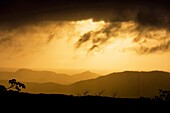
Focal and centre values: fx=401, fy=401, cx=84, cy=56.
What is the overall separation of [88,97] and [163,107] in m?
4.06

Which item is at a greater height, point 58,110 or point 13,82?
point 13,82

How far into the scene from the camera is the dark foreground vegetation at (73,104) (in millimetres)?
19266

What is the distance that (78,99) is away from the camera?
21.2 m

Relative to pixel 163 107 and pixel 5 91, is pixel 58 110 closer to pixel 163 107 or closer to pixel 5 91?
pixel 5 91

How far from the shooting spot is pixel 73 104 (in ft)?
66.5

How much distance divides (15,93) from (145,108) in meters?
6.96

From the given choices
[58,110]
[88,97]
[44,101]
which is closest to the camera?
[58,110]

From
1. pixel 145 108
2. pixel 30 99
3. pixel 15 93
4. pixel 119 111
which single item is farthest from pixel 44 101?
pixel 145 108

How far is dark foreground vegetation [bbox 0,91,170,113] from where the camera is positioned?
63.2 feet

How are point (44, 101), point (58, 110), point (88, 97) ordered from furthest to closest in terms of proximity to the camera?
point (88, 97)
point (44, 101)
point (58, 110)

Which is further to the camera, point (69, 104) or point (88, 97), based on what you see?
point (88, 97)

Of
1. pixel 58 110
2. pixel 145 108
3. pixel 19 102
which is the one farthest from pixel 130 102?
pixel 19 102

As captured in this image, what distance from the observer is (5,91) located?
70.5ft

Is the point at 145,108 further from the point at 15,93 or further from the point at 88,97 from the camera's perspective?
the point at 15,93
